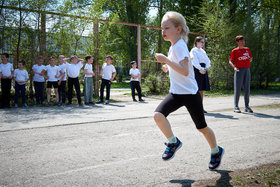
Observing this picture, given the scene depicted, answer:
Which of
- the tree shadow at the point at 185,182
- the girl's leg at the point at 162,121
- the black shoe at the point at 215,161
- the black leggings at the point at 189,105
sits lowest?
the tree shadow at the point at 185,182

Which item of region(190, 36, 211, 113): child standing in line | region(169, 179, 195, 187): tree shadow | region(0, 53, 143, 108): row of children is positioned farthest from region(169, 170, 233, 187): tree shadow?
region(0, 53, 143, 108): row of children

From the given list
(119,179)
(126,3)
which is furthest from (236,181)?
(126,3)

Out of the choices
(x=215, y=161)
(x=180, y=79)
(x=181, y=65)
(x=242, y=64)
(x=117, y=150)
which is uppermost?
(x=242, y=64)

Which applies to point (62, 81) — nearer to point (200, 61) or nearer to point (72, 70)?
point (72, 70)

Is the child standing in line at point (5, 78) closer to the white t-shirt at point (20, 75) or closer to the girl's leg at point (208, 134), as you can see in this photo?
the white t-shirt at point (20, 75)

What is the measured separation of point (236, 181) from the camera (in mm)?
3027

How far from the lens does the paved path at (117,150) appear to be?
3.21 m

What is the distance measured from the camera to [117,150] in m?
4.35

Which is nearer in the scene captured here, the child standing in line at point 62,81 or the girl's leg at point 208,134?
the girl's leg at point 208,134

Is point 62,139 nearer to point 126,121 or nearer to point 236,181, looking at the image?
point 126,121

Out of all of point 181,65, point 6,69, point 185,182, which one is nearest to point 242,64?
point 181,65

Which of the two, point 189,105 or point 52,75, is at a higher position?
point 52,75

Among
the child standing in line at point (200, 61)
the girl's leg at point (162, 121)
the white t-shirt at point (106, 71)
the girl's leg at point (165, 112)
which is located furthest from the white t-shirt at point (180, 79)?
the white t-shirt at point (106, 71)

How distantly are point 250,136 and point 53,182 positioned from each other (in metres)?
3.65
